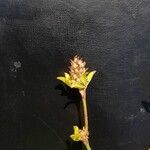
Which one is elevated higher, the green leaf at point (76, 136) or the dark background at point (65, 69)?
the dark background at point (65, 69)

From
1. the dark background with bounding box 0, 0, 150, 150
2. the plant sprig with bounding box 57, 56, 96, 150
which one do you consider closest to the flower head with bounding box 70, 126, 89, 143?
the plant sprig with bounding box 57, 56, 96, 150

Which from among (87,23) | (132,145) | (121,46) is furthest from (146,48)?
(132,145)

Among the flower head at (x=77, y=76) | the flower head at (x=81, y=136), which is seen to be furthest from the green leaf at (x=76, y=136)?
the flower head at (x=77, y=76)

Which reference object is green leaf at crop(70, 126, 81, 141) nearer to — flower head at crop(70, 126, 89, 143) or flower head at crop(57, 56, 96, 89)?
flower head at crop(70, 126, 89, 143)

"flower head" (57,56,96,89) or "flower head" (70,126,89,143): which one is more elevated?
"flower head" (57,56,96,89)

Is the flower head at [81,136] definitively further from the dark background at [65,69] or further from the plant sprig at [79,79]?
the dark background at [65,69]

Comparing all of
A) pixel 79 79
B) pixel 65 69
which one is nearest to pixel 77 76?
pixel 79 79

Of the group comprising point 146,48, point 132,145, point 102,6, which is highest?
point 102,6

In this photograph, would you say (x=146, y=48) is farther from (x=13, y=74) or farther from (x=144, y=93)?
(x=13, y=74)
